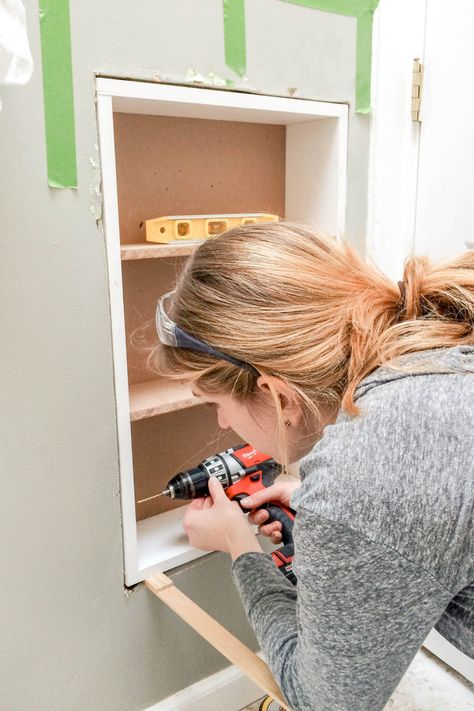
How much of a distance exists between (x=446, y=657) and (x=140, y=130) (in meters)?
1.44

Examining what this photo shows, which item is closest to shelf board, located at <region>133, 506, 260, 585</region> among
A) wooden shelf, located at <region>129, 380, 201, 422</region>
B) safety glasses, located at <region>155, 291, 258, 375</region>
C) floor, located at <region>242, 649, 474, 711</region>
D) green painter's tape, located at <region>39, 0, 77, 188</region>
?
wooden shelf, located at <region>129, 380, 201, 422</region>

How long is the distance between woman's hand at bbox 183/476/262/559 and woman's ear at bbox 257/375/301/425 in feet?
0.94

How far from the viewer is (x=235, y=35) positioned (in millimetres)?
1083

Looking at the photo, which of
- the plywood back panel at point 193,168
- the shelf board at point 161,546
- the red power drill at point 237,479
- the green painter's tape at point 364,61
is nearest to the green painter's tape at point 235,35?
the plywood back panel at point 193,168

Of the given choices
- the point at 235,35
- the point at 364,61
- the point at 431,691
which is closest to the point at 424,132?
the point at 364,61

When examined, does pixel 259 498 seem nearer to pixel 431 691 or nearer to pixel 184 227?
pixel 184 227

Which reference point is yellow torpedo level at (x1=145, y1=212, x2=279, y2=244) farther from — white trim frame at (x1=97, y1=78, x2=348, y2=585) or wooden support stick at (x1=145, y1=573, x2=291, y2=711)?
wooden support stick at (x1=145, y1=573, x2=291, y2=711)

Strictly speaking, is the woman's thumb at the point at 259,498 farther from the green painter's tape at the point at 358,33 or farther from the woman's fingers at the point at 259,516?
the green painter's tape at the point at 358,33

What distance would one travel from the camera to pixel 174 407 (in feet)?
3.89

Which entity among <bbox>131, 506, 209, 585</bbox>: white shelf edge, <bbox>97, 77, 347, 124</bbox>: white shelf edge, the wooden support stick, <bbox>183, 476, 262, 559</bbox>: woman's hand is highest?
<bbox>97, 77, 347, 124</bbox>: white shelf edge

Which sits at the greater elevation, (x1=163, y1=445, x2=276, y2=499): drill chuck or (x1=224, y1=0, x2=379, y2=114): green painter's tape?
(x1=224, y1=0, x2=379, y2=114): green painter's tape

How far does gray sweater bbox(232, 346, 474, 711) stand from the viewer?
1.96 feet

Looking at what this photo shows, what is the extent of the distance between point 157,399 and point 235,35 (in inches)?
27.7

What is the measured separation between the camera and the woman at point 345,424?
1.98 feet
